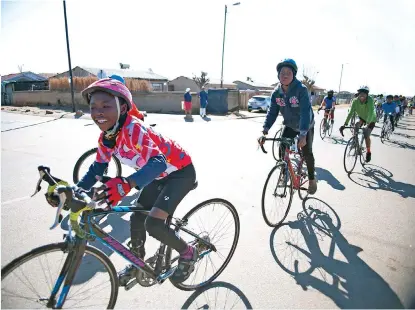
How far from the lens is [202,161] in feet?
23.1

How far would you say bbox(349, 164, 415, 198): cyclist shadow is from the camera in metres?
5.52

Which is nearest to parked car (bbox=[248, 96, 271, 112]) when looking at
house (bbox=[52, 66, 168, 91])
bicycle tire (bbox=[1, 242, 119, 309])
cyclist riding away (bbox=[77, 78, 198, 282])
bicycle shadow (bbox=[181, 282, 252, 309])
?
house (bbox=[52, 66, 168, 91])

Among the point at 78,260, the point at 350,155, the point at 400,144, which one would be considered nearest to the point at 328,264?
the point at 78,260

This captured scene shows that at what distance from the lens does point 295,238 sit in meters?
3.60

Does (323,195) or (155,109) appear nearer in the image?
(323,195)

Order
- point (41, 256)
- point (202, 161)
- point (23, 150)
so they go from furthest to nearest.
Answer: point (23, 150)
point (202, 161)
point (41, 256)

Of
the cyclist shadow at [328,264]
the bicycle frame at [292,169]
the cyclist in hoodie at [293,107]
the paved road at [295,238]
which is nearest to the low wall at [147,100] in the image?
the paved road at [295,238]

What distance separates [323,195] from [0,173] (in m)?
6.61

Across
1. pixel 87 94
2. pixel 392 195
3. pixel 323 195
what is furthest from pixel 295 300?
pixel 392 195

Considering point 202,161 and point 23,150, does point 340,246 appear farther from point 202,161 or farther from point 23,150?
point 23,150

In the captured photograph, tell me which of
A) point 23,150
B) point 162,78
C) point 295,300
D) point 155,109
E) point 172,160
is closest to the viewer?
point 172,160

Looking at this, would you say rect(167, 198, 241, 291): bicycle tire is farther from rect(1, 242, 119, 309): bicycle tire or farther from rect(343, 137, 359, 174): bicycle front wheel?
rect(343, 137, 359, 174): bicycle front wheel

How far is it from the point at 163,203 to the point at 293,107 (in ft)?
9.64

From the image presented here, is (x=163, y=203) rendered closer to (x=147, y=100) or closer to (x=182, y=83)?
(x=147, y=100)
